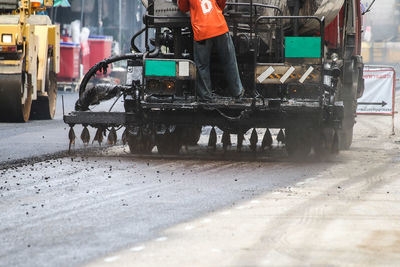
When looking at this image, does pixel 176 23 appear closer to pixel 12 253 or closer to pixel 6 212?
pixel 6 212

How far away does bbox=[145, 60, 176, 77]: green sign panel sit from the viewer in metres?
11.3

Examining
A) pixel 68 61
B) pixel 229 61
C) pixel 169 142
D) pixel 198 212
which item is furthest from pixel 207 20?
pixel 68 61

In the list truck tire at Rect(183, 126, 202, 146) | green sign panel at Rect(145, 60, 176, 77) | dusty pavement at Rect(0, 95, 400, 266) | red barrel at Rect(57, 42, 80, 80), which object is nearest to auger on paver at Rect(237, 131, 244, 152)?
dusty pavement at Rect(0, 95, 400, 266)

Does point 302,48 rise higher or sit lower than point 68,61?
higher

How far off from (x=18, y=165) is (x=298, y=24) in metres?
3.77

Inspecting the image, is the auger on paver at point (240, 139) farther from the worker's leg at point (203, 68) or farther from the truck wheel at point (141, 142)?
the truck wheel at point (141, 142)

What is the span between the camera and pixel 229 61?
438 inches

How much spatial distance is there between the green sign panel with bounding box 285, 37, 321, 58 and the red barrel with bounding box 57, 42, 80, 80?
2562 cm

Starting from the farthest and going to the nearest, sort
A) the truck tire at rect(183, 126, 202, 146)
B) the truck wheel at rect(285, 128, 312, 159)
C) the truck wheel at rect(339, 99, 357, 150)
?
the truck wheel at rect(339, 99, 357, 150)
the truck tire at rect(183, 126, 202, 146)
the truck wheel at rect(285, 128, 312, 159)

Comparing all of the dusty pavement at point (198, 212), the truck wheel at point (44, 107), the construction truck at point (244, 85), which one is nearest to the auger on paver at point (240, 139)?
the construction truck at point (244, 85)

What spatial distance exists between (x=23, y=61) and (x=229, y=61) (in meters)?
7.58

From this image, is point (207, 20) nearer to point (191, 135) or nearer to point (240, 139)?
point (240, 139)

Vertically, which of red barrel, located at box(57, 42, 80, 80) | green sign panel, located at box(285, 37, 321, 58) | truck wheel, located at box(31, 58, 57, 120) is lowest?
truck wheel, located at box(31, 58, 57, 120)

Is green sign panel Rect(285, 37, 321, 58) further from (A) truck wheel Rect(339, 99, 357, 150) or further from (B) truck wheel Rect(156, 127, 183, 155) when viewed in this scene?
(A) truck wheel Rect(339, 99, 357, 150)
